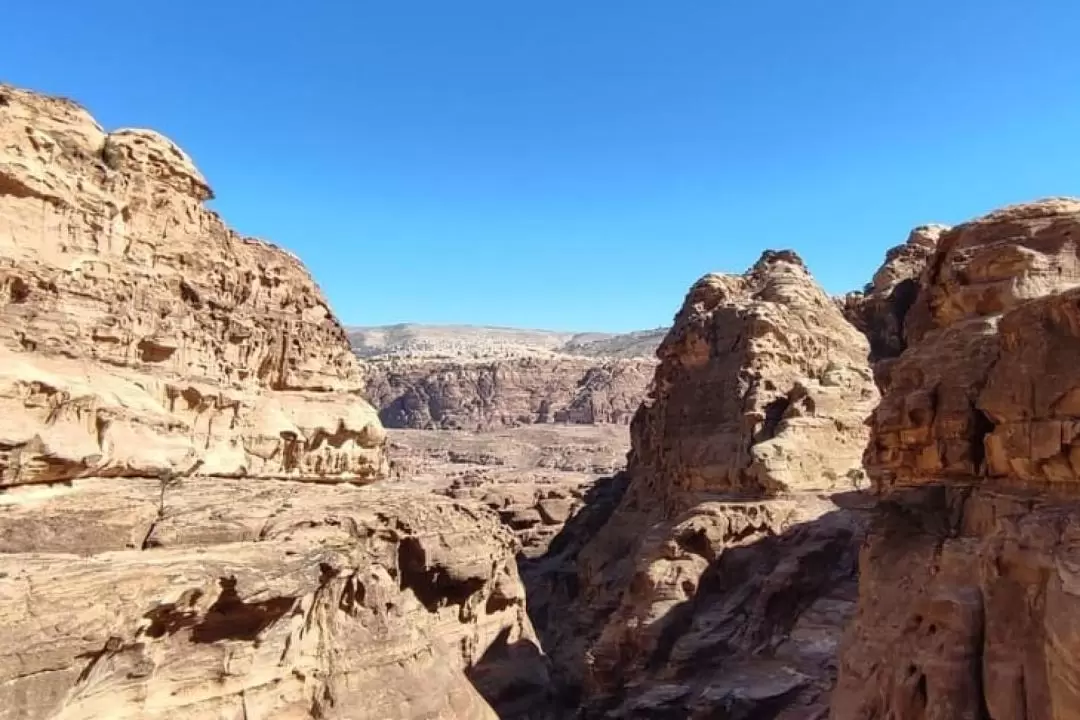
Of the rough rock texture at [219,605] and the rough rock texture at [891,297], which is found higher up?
the rough rock texture at [891,297]

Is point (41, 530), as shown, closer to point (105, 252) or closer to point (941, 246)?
point (105, 252)

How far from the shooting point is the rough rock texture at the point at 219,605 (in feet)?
34.3

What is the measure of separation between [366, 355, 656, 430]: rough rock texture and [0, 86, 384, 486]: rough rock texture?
6801 centimetres

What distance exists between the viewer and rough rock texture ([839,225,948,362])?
3700 centimetres

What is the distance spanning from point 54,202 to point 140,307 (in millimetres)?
2471

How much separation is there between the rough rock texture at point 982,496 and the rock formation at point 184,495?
8736 millimetres

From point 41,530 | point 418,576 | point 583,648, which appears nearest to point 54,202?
point 41,530

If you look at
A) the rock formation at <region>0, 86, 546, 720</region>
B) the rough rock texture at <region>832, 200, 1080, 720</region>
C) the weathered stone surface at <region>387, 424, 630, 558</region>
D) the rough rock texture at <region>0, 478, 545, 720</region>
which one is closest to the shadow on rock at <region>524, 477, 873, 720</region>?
the rock formation at <region>0, 86, 546, 720</region>

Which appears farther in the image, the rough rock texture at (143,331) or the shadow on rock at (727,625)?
the shadow on rock at (727,625)

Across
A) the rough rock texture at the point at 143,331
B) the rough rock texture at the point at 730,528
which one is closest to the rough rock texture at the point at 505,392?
the rough rock texture at the point at 730,528

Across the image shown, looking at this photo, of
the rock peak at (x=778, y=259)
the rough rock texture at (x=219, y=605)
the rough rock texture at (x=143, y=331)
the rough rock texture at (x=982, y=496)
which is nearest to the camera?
the rough rock texture at (x=982, y=496)

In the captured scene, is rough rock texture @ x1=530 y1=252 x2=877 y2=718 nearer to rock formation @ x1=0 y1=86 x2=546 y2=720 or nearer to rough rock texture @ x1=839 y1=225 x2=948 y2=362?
rock formation @ x1=0 y1=86 x2=546 y2=720

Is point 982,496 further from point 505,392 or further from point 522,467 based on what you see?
point 505,392

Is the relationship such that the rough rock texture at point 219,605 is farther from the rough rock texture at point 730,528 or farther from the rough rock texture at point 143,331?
the rough rock texture at point 730,528
